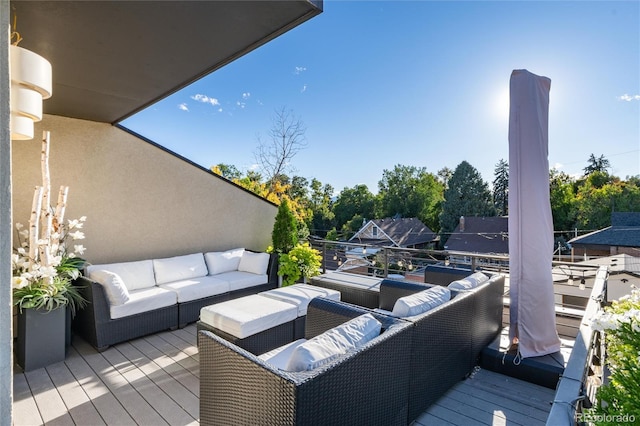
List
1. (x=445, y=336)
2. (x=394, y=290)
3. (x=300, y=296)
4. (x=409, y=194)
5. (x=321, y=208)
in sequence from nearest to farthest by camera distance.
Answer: (x=445, y=336) → (x=394, y=290) → (x=300, y=296) → (x=321, y=208) → (x=409, y=194)

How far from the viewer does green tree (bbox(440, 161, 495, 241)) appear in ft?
87.9

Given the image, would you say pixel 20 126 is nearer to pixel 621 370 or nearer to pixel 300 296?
pixel 621 370

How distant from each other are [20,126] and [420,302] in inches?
97.5

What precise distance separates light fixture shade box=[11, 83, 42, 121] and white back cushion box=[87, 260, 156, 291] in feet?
9.79

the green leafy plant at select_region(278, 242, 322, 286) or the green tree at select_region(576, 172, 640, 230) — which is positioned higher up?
the green tree at select_region(576, 172, 640, 230)

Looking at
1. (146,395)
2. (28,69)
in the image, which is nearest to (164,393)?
(146,395)

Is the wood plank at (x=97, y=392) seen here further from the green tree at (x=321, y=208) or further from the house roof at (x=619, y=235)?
the house roof at (x=619, y=235)

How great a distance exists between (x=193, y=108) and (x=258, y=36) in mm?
9558

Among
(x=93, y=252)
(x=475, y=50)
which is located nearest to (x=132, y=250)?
(x=93, y=252)

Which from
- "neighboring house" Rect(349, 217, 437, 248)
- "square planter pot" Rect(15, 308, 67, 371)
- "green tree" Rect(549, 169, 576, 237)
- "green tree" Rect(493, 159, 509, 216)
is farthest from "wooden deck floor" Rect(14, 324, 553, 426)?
"green tree" Rect(493, 159, 509, 216)

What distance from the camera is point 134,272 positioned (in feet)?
13.4

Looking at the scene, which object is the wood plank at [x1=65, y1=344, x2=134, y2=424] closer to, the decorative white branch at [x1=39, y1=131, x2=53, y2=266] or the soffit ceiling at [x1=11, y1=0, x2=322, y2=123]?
the decorative white branch at [x1=39, y1=131, x2=53, y2=266]

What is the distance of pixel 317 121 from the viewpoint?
1357 centimetres

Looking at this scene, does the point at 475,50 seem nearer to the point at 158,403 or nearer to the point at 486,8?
the point at 486,8
